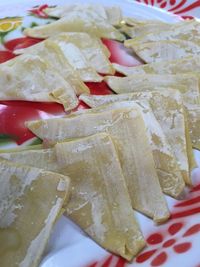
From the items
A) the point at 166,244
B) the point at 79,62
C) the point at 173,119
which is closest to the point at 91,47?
the point at 79,62

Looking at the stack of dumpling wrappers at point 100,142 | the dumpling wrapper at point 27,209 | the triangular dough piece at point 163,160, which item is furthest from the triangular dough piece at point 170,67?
the dumpling wrapper at point 27,209

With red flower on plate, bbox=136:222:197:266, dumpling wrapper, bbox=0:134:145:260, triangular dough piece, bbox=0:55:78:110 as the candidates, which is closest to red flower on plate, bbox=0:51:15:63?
triangular dough piece, bbox=0:55:78:110

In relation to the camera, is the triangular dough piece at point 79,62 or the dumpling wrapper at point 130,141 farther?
the triangular dough piece at point 79,62

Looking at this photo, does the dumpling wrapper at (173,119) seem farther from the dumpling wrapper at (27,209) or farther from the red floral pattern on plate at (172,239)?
the dumpling wrapper at (27,209)

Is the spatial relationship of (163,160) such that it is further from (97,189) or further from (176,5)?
(176,5)

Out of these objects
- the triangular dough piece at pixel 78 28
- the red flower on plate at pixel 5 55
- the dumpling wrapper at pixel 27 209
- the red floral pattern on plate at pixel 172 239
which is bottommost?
the red floral pattern on plate at pixel 172 239
